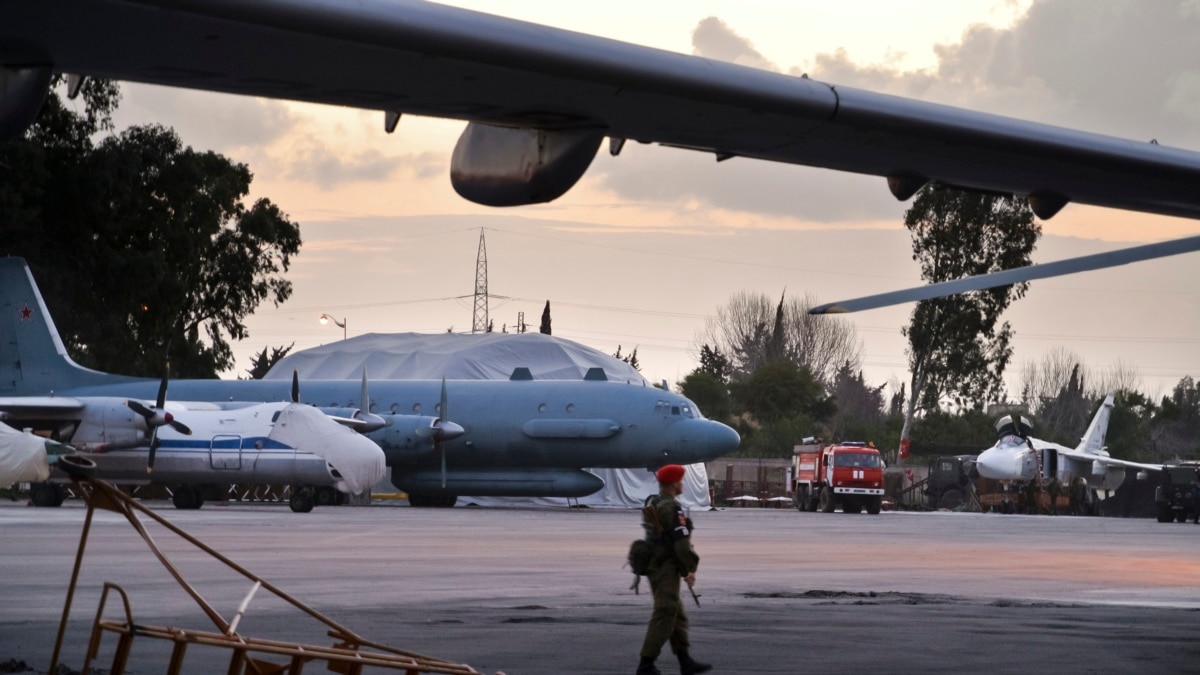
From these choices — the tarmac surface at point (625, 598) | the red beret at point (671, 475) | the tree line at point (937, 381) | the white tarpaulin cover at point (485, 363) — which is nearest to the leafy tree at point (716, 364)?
the tree line at point (937, 381)

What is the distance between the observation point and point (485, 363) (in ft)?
201

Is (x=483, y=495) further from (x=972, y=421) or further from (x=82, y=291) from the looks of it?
(x=972, y=421)

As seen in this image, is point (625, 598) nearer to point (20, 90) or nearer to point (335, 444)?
point (20, 90)

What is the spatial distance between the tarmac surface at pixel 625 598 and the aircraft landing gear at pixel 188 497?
35.3 feet

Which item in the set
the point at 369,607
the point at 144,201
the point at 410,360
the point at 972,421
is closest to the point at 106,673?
the point at 369,607

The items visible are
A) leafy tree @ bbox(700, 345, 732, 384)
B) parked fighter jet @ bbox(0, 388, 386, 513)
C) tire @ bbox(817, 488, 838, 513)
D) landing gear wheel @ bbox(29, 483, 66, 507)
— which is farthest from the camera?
leafy tree @ bbox(700, 345, 732, 384)

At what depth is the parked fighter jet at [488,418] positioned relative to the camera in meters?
44.4

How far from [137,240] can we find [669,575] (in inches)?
1409

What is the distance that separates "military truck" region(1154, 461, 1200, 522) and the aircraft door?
93.9ft

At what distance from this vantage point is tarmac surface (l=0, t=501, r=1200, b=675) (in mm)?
10812

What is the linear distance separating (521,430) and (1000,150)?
129ft

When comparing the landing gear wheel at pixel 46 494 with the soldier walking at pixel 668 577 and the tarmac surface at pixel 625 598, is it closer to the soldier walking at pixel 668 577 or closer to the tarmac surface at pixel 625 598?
the tarmac surface at pixel 625 598

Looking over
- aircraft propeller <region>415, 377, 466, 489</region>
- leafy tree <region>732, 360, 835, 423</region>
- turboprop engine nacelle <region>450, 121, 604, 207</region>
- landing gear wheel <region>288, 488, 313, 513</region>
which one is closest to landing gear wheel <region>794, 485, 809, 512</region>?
aircraft propeller <region>415, 377, 466, 489</region>

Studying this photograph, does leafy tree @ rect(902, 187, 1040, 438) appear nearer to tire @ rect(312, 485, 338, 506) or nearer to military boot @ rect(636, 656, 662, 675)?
tire @ rect(312, 485, 338, 506)
